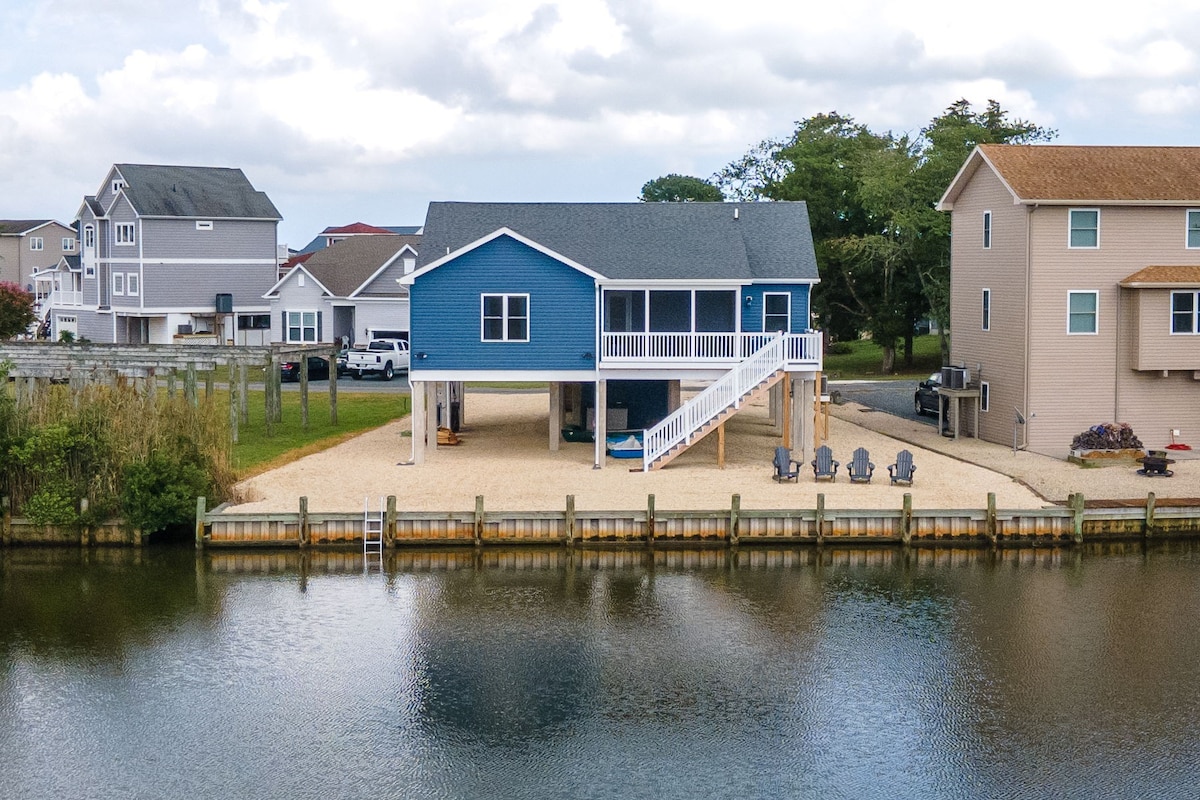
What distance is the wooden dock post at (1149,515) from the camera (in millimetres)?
33500

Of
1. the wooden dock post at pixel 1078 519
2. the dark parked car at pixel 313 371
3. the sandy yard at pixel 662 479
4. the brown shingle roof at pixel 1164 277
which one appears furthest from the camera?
the dark parked car at pixel 313 371

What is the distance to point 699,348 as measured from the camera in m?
40.3

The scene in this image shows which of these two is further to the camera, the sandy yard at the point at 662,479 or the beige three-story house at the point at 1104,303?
the beige three-story house at the point at 1104,303

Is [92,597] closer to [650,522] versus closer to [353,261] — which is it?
[650,522]

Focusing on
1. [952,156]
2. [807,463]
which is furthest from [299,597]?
[952,156]

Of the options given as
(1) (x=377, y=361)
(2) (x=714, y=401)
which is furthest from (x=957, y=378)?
(1) (x=377, y=361)

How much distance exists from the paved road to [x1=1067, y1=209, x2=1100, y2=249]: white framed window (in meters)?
10.4

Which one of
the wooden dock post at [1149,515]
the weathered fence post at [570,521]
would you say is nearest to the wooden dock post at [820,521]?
the weathered fence post at [570,521]

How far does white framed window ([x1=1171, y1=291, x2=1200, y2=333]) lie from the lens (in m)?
41.8

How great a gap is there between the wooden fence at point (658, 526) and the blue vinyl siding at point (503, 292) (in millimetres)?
8541

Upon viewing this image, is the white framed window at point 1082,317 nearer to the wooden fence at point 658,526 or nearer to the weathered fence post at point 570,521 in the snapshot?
the wooden fence at point 658,526

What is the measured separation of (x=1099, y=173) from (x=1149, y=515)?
13.6 m

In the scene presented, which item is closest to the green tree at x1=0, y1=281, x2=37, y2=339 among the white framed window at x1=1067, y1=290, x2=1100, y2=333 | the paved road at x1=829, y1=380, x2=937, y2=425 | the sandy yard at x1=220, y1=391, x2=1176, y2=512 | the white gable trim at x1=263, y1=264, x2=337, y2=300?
the white gable trim at x1=263, y1=264, x2=337, y2=300

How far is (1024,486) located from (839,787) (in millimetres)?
18943
